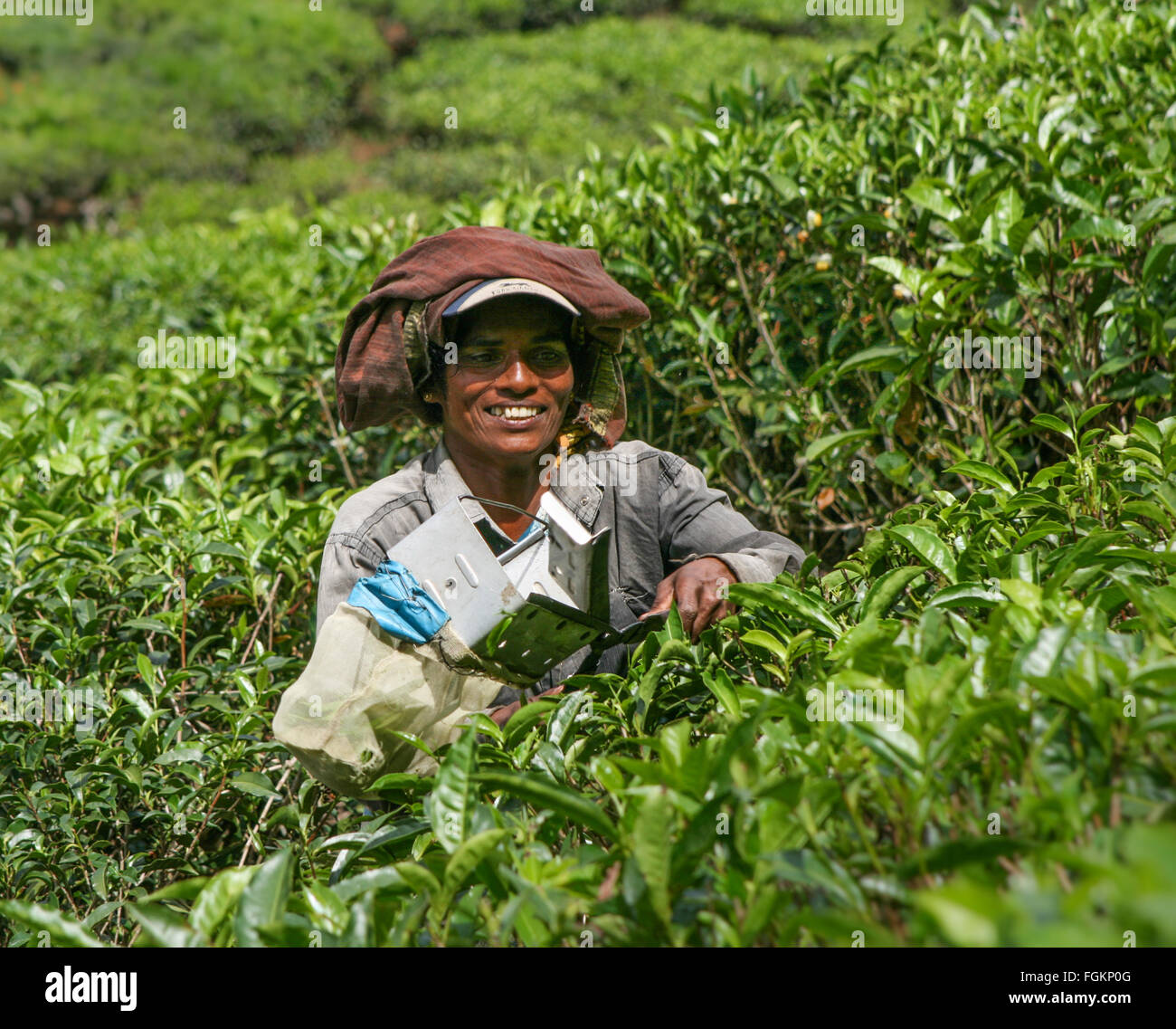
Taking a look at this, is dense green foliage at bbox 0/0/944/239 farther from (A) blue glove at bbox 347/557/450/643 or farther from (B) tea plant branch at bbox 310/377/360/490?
(A) blue glove at bbox 347/557/450/643

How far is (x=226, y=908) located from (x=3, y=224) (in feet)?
48.6

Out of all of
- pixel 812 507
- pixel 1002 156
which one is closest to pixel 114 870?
pixel 812 507

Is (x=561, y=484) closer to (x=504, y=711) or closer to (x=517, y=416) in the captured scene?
(x=517, y=416)

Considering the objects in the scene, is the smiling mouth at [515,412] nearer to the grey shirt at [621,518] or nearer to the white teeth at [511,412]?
the white teeth at [511,412]

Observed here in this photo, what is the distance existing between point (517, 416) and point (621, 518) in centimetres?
32

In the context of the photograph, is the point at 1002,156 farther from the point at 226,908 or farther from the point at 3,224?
the point at 3,224

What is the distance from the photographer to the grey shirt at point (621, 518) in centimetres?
231

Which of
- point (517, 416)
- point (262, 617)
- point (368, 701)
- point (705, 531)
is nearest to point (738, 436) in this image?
point (705, 531)

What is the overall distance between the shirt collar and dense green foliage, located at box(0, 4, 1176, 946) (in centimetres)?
43

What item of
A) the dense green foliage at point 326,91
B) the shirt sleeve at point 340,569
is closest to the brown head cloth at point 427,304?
the shirt sleeve at point 340,569

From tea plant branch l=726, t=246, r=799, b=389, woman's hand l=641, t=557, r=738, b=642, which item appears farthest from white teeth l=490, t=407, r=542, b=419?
tea plant branch l=726, t=246, r=799, b=389

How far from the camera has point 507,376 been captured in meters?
2.34

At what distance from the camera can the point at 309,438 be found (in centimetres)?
347

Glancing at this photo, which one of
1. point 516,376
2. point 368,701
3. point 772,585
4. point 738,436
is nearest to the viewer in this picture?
point 772,585
